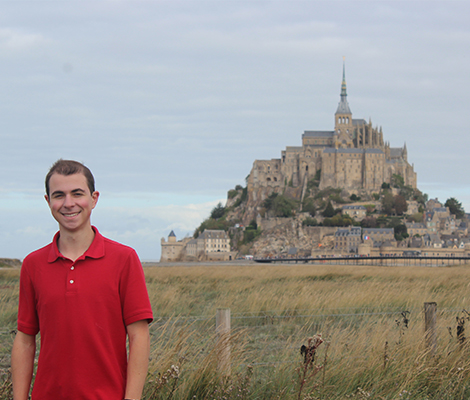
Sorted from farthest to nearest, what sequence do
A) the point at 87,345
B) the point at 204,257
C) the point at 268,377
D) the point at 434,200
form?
the point at 434,200, the point at 204,257, the point at 268,377, the point at 87,345

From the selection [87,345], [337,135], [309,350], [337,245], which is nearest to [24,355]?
[87,345]

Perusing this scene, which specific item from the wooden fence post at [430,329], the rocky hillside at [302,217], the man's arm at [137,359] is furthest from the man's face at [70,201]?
the rocky hillside at [302,217]

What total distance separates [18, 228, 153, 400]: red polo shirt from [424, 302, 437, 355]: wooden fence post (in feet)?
12.0

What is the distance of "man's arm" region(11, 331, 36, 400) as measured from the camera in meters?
2.70

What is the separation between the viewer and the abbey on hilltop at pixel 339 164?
3666 inches

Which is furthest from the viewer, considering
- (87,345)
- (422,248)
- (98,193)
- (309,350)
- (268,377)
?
(422,248)

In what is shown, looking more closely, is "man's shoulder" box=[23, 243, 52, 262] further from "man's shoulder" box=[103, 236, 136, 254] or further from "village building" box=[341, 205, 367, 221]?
"village building" box=[341, 205, 367, 221]

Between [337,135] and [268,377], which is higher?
[337,135]

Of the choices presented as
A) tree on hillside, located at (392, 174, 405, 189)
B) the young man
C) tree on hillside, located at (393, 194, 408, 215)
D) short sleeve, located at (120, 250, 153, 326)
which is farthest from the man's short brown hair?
tree on hillside, located at (392, 174, 405, 189)

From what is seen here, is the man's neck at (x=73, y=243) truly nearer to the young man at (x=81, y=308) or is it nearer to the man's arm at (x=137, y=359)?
the young man at (x=81, y=308)

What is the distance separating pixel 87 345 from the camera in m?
2.62

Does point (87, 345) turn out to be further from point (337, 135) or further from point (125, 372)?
point (337, 135)

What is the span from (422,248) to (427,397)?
77.0 meters

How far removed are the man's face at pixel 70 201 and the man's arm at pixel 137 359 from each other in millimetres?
556
